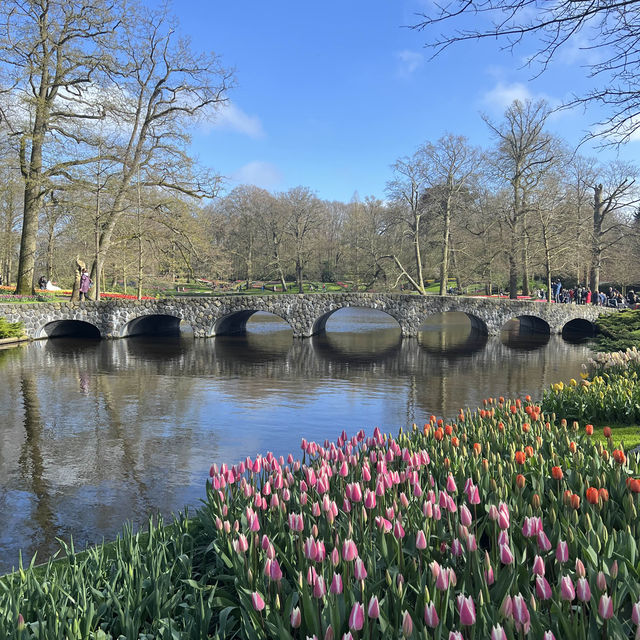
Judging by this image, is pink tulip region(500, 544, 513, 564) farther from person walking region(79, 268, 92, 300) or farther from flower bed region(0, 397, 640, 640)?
person walking region(79, 268, 92, 300)

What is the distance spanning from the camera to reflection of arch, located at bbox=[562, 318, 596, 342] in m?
30.1

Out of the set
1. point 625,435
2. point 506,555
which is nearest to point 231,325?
point 625,435

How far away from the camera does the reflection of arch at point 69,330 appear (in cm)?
2853

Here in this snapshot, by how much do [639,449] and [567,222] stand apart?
1201 inches

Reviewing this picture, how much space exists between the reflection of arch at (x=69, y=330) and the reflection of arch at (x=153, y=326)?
5.65 ft

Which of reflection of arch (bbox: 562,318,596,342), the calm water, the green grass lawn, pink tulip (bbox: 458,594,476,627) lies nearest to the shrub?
the calm water

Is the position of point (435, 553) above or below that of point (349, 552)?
below

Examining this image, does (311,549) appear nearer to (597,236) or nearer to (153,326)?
(153,326)

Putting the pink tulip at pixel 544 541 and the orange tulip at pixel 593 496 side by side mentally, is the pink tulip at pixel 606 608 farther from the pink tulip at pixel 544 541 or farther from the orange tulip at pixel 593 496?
the orange tulip at pixel 593 496

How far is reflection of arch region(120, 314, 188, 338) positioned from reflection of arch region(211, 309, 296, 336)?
9.92ft

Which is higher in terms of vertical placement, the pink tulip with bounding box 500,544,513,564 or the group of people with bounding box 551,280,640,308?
the group of people with bounding box 551,280,640,308

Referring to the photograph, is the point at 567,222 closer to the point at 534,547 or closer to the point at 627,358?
the point at 627,358

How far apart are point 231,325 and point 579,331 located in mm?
21016

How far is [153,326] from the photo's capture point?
Result: 110ft
